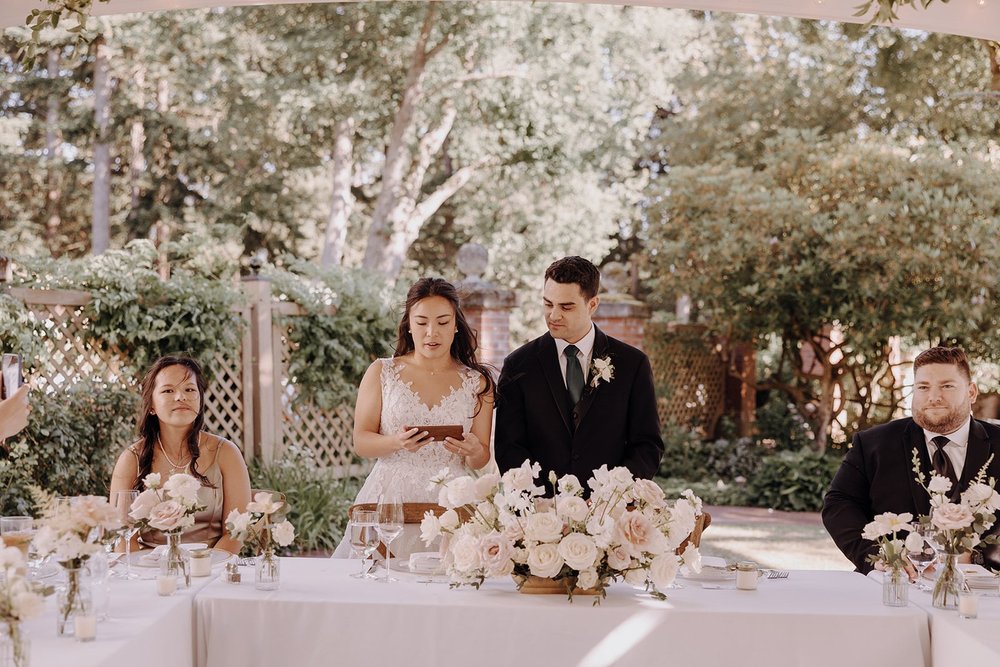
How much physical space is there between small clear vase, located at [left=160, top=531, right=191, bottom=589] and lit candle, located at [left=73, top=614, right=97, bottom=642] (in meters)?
0.57

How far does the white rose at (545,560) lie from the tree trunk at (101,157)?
51.1ft

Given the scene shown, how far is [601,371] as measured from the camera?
409 cm

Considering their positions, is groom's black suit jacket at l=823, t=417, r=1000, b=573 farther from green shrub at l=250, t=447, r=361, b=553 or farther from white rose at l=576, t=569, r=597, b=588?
green shrub at l=250, t=447, r=361, b=553

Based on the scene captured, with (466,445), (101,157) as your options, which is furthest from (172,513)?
(101,157)

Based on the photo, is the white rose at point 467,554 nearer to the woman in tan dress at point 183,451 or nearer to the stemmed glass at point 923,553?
the stemmed glass at point 923,553

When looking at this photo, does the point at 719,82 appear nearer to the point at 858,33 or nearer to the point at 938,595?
the point at 858,33

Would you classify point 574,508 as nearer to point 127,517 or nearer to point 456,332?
point 127,517

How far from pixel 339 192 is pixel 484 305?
285 inches

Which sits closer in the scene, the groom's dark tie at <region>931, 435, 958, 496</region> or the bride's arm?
the groom's dark tie at <region>931, 435, 958, 496</region>

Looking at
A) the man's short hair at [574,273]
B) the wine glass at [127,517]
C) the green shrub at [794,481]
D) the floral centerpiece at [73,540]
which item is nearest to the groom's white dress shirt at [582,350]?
the man's short hair at [574,273]

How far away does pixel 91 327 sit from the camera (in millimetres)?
7758

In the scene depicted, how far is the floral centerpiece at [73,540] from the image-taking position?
2.55 metres

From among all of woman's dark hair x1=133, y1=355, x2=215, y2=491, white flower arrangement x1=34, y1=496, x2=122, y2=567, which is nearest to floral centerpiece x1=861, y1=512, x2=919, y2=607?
white flower arrangement x1=34, y1=496, x2=122, y2=567

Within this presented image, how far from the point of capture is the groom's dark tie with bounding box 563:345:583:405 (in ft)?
13.7
